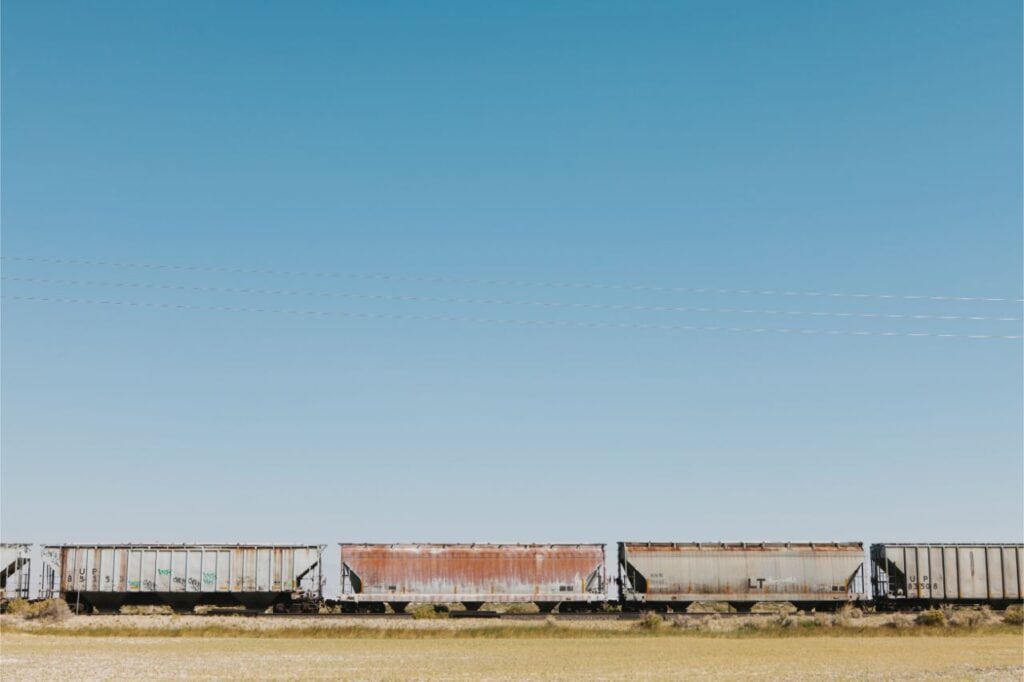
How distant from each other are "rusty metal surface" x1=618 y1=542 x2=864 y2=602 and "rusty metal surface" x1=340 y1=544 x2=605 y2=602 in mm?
1917

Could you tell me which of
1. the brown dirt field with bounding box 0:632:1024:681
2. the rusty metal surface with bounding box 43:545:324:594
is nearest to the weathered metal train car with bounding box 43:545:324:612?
the rusty metal surface with bounding box 43:545:324:594

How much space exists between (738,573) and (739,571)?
10 cm

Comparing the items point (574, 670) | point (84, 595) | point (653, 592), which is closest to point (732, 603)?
point (653, 592)

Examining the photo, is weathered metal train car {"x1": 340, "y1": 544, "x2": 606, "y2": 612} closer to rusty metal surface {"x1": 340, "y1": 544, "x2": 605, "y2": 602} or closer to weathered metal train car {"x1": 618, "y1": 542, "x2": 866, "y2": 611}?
rusty metal surface {"x1": 340, "y1": 544, "x2": 605, "y2": 602}

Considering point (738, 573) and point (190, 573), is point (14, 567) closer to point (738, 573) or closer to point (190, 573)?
point (190, 573)

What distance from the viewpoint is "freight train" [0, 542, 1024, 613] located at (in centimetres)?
4800

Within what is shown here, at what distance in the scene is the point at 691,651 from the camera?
34.2 m

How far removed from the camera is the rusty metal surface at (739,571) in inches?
1918

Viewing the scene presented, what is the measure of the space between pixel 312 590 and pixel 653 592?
14827mm

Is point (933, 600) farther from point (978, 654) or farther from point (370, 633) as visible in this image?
point (370, 633)

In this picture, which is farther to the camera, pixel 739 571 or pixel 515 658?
pixel 739 571

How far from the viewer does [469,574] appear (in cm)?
4841

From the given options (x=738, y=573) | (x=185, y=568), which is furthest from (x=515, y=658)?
(x=185, y=568)

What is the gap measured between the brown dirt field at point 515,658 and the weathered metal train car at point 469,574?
9.32 metres
